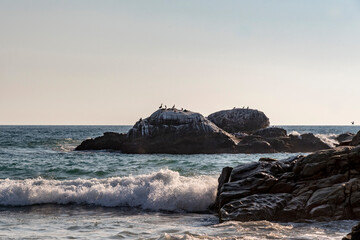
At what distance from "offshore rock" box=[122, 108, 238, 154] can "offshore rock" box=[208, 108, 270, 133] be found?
39.4 feet

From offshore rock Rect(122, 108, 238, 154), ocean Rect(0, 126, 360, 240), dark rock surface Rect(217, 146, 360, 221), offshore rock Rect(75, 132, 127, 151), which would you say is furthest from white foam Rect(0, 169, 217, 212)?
offshore rock Rect(75, 132, 127, 151)

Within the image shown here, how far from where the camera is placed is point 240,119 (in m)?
57.1

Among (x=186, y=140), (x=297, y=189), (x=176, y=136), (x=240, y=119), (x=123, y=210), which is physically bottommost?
(x=123, y=210)

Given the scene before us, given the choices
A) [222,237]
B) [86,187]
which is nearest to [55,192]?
[86,187]

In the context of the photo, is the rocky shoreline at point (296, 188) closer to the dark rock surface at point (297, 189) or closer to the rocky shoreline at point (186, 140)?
the dark rock surface at point (297, 189)

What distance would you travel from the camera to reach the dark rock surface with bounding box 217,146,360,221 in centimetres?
1300

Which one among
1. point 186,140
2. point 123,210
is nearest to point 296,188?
point 123,210

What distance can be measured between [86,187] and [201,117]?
26.7 m

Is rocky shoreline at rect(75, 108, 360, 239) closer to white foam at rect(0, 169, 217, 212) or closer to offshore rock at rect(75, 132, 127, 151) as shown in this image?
white foam at rect(0, 169, 217, 212)

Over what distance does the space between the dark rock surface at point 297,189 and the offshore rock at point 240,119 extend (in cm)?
4055

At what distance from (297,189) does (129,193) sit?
6836 mm

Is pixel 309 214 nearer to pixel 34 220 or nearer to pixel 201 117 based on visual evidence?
pixel 34 220

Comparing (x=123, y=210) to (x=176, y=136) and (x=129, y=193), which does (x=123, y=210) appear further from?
(x=176, y=136)

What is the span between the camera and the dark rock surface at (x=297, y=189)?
1300cm
